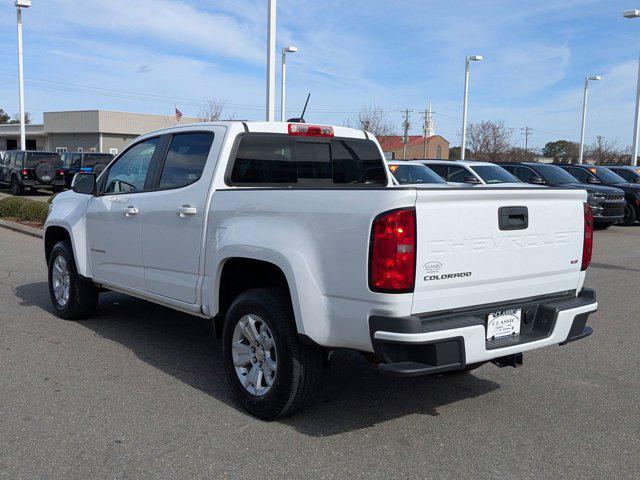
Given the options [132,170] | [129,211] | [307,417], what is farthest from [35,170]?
[307,417]

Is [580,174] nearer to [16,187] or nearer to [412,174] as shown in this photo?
[412,174]

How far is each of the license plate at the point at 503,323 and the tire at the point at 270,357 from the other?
1069mm

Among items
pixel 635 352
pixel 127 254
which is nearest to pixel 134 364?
pixel 127 254

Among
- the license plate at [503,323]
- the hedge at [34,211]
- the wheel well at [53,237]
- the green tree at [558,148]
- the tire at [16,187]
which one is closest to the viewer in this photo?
the license plate at [503,323]

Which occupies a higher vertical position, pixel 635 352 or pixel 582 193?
pixel 582 193

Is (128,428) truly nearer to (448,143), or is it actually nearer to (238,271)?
(238,271)

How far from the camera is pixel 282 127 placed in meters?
5.23

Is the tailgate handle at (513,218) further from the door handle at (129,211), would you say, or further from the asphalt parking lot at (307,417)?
the door handle at (129,211)

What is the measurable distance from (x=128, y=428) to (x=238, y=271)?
50.6 inches

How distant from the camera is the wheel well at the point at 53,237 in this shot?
693cm

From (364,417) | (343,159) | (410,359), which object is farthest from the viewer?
(343,159)

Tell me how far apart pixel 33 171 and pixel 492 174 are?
17.8 meters

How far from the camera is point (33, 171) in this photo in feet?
81.3

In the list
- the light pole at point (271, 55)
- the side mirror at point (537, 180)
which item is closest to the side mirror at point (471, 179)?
the side mirror at point (537, 180)
